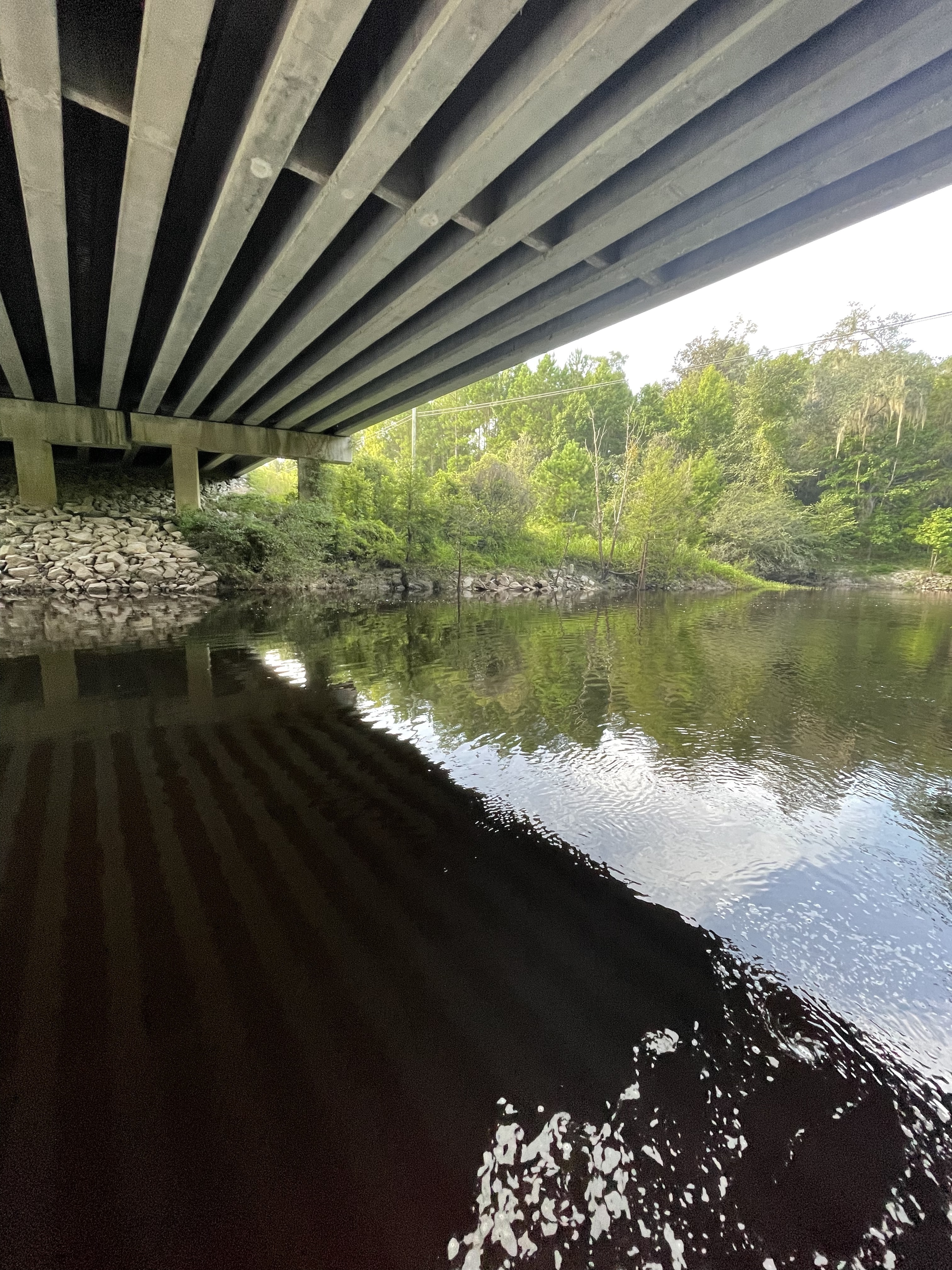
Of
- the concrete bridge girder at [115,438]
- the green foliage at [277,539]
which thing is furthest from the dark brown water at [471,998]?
the concrete bridge girder at [115,438]

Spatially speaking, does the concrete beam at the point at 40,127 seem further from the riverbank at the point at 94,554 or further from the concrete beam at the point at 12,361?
the riverbank at the point at 94,554

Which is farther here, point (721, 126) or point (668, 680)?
point (668, 680)

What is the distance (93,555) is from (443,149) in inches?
495

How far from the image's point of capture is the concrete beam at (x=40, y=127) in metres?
3.52

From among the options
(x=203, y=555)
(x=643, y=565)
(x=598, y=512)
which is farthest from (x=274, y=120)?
(x=643, y=565)

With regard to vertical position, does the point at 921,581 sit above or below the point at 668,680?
above

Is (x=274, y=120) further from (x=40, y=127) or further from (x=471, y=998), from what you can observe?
(x=471, y=998)

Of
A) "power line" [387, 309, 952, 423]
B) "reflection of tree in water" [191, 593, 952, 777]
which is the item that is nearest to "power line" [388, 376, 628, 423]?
"power line" [387, 309, 952, 423]

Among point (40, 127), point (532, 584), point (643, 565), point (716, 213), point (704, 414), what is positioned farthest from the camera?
point (704, 414)

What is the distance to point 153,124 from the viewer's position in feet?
14.4

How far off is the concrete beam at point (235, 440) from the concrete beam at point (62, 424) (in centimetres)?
49

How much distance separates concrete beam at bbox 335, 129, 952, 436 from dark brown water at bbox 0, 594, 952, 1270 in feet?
17.3

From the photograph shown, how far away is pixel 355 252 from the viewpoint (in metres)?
6.54

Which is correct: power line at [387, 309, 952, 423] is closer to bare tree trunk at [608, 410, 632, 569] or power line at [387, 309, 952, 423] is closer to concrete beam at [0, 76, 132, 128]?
bare tree trunk at [608, 410, 632, 569]
